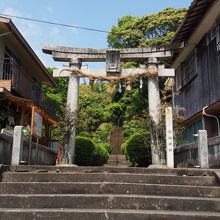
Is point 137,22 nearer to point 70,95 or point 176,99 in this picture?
point 176,99

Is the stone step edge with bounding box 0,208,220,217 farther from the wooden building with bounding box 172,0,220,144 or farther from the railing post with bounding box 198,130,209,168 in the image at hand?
the wooden building with bounding box 172,0,220,144

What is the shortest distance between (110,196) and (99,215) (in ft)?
2.47

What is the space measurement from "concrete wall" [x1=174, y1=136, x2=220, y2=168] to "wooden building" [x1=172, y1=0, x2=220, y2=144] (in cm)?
196

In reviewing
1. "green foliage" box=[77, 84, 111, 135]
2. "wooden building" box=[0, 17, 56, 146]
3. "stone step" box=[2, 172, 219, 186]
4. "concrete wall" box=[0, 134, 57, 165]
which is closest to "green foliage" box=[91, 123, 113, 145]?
"green foliage" box=[77, 84, 111, 135]

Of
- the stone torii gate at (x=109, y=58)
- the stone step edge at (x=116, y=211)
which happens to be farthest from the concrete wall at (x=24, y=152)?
the stone step edge at (x=116, y=211)

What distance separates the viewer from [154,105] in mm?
14188

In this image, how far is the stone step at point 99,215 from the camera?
591 cm

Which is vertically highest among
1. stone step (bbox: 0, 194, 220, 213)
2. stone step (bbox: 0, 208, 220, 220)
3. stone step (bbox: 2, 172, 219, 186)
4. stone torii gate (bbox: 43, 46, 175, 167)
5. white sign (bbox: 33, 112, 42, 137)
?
stone torii gate (bbox: 43, 46, 175, 167)

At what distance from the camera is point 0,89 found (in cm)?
1572

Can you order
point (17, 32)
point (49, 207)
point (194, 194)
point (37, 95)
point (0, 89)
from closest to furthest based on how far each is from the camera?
point (49, 207) < point (194, 194) < point (0, 89) < point (17, 32) < point (37, 95)

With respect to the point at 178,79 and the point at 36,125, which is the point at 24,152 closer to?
the point at 36,125

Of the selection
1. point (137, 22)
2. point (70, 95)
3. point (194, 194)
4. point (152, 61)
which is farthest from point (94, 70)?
point (137, 22)

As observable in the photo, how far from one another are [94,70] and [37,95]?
31.7 ft

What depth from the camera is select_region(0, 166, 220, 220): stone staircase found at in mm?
6004
